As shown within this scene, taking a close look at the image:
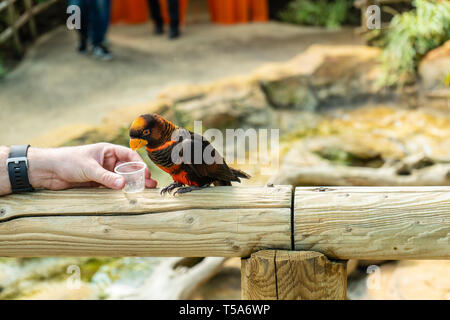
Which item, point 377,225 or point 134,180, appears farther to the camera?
point 134,180

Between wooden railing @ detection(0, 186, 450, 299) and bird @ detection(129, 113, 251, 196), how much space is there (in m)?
0.11

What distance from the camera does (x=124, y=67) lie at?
6.16 meters

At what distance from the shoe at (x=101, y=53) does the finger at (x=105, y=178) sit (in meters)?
4.76

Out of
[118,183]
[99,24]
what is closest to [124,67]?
[99,24]

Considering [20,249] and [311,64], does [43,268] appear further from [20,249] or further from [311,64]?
[311,64]

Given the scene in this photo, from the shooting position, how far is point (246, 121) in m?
A: 5.56

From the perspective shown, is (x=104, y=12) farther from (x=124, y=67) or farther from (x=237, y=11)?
(x=237, y=11)

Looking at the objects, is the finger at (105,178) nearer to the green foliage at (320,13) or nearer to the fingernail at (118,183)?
the fingernail at (118,183)

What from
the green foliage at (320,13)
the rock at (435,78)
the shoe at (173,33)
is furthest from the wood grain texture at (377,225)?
the green foliage at (320,13)

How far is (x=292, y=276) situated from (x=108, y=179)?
0.63 metres

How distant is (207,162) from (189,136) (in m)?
0.11

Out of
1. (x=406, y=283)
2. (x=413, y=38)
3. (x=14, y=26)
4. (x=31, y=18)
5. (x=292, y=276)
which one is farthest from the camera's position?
(x=31, y=18)

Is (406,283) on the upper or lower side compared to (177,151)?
lower

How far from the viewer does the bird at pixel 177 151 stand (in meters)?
1.70
